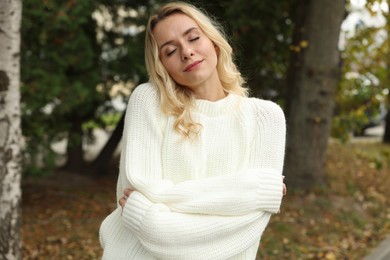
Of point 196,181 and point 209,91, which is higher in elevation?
point 209,91

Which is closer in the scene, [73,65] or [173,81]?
[173,81]

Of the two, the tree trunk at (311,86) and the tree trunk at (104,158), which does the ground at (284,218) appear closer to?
the tree trunk at (104,158)

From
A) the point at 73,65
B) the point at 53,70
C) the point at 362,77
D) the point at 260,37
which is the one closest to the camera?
the point at 53,70

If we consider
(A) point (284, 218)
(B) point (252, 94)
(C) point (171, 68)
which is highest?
(C) point (171, 68)

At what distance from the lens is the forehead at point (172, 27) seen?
242 cm

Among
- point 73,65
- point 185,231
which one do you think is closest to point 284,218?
point 73,65

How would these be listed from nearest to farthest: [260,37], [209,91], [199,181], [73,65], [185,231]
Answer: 1. [185,231]
2. [199,181]
3. [209,91]
4. [73,65]
5. [260,37]

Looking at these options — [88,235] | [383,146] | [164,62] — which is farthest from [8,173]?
[383,146]

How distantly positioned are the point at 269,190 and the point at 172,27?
84 cm

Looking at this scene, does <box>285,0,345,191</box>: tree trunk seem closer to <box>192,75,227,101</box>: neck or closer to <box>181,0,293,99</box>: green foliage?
<box>181,0,293,99</box>: green foliage

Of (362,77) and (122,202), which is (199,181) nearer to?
(122,202)

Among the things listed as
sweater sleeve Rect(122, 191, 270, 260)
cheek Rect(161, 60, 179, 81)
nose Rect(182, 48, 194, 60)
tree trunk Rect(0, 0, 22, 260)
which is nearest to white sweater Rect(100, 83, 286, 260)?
sweater sleeve Rect(122, 191, 270, 260)

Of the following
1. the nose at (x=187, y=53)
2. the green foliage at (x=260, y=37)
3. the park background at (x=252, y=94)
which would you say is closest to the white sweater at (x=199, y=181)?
the nose at (x=187, y=53)

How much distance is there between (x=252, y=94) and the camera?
7.40 meters
